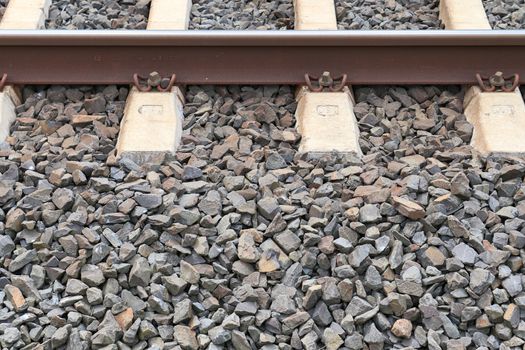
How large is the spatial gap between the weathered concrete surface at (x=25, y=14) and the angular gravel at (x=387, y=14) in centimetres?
178

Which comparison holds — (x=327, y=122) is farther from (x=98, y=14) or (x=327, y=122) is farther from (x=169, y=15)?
(x=98, y=14)

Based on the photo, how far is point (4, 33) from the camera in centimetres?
392

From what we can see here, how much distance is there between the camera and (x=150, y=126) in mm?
3568

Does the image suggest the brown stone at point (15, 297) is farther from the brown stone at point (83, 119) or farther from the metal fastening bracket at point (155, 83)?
the metal fastening bracket at point (155, 83)

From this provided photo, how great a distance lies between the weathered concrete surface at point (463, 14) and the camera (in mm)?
4254

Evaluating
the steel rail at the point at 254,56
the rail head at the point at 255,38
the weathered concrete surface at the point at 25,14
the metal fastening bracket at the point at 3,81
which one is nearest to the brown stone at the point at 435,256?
the steel rail at the point at 254,56

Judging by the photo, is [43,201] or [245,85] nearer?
[43,201]

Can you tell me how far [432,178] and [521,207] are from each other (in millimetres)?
395

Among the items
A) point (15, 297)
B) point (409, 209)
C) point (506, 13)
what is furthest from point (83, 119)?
point (506, 13)

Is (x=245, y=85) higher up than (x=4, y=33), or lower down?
lower down

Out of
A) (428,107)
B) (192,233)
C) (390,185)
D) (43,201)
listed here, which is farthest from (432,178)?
(43,201)

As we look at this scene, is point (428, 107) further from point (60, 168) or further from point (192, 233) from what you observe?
point (60, 168)

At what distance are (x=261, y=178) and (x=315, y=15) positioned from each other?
4.84 ft

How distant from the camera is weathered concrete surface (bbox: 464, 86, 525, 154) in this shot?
348 cm
